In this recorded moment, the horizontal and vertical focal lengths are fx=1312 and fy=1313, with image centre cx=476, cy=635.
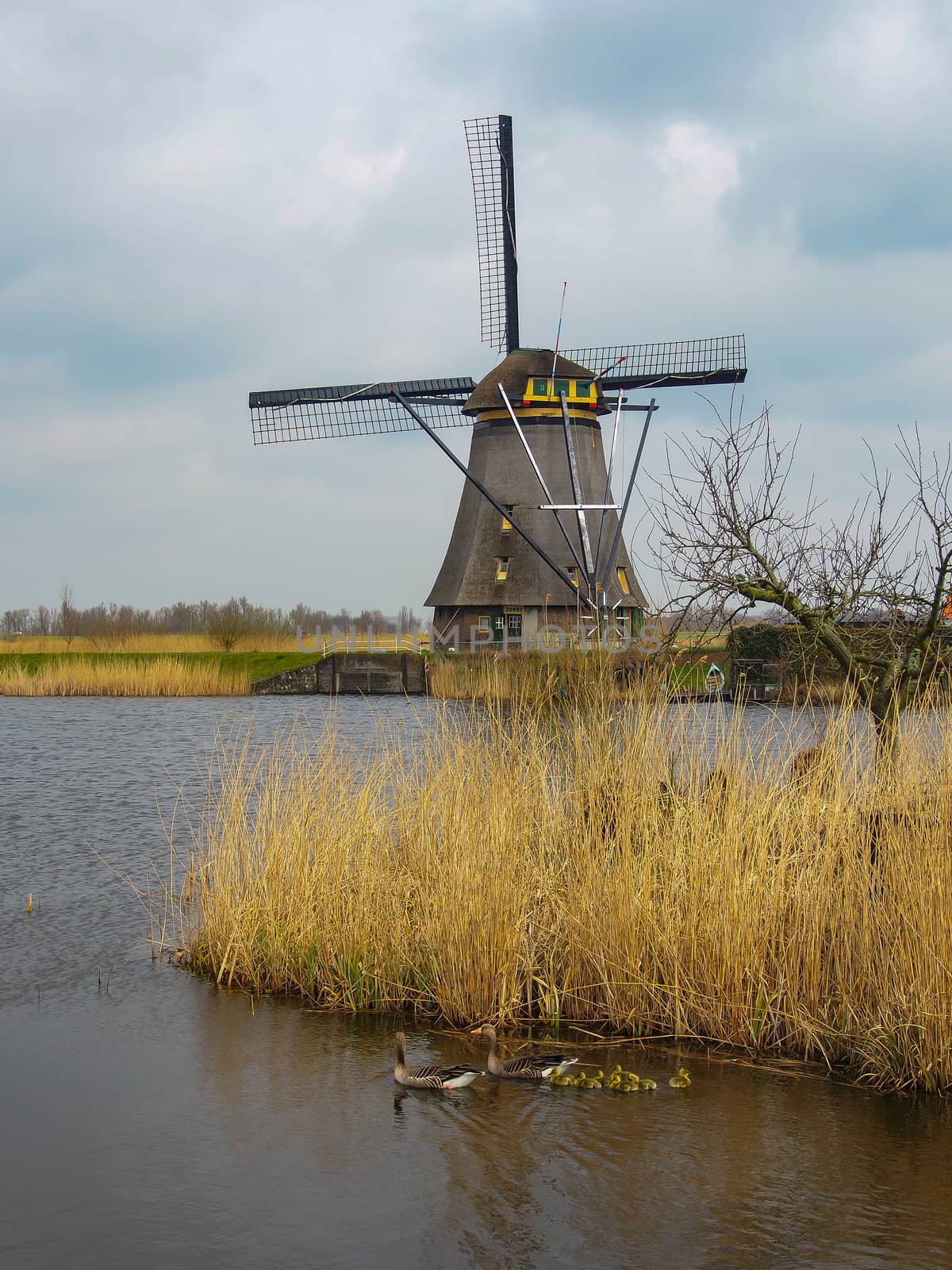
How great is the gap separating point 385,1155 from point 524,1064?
68 centimetres

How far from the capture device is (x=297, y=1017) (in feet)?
18.4

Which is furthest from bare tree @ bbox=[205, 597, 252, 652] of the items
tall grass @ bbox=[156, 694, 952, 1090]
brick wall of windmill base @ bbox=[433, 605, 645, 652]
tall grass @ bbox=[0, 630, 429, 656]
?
tall grass @ bbox=[156, 694, 952, 1090]

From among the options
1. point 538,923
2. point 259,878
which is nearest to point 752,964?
point 538,923

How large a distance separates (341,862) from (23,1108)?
1.78 m

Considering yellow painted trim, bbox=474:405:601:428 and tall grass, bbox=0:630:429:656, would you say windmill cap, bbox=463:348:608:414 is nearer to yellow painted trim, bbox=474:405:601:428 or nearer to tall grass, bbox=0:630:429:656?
yellow painted trim, bbox=474:405:601:428

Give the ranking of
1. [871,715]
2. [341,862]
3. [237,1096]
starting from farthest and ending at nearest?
[871,715] → [341,862] → [237,1096]

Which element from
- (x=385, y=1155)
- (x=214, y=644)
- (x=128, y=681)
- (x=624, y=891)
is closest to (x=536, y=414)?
(x=128, y=681)

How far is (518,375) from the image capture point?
2591cm

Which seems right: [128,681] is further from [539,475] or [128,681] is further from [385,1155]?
[385,1155]

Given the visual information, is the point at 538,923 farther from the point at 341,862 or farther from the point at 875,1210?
the point at 875,1210

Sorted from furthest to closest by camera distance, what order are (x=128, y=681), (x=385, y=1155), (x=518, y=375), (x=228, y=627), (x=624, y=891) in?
(x=228, y=627) → (x=128, y=681) → (x=518, y=375) → (x=624, y=891) → (x=385, y=1155)

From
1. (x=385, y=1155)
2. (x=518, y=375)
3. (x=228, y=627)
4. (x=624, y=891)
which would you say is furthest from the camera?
(x=228, y=627)

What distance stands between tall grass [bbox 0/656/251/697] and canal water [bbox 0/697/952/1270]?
20.6 meters

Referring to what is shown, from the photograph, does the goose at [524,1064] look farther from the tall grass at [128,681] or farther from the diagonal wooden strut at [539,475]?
the tall grass at [128,681]
